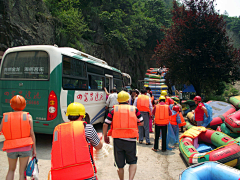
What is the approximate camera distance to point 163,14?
36750 millimetres

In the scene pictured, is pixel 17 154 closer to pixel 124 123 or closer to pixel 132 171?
pixel 124 123

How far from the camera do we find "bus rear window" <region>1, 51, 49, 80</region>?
5492 mm

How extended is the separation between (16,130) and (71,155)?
1421mm

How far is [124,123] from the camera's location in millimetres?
3277

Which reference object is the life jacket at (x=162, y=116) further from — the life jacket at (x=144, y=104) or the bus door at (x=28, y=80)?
the bus door at (x=28, y=80)

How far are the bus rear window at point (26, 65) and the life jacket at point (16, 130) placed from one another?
258cm

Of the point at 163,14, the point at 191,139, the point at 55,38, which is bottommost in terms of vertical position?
the point at 191,139

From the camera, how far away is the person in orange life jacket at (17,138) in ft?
9.60

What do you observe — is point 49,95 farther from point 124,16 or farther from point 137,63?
point 137,63

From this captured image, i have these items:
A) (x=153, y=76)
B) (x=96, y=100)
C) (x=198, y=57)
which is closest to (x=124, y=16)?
(x=153, y=76)

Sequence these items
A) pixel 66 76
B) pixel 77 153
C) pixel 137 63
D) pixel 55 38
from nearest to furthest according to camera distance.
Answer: pixel 77 153 → pixel 66 76 → pixel 55 38 → pixel 137 63

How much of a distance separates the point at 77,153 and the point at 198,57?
37.8 feet

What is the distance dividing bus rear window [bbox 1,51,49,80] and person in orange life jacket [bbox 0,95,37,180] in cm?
257

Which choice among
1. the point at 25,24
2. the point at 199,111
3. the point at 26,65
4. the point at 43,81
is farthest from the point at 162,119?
the point at 25,24
